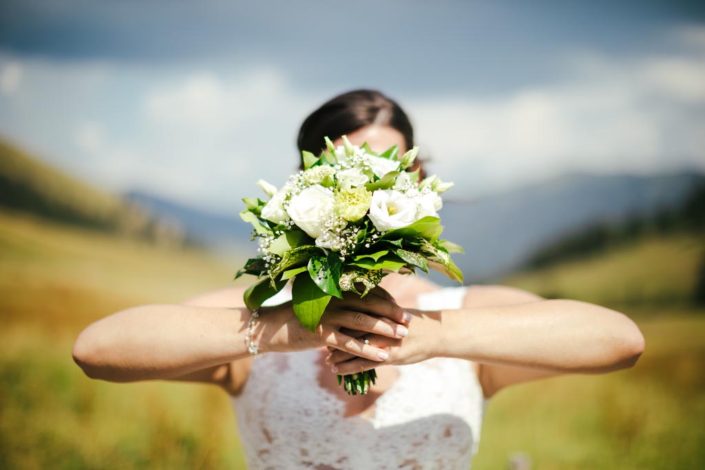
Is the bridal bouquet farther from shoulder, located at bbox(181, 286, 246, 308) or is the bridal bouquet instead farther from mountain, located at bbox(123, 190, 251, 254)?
→ mountain, located at bbox(123, 190, 251, 254)

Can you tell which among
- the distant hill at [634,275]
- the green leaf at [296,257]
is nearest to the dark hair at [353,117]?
the green leaf at [296,257]

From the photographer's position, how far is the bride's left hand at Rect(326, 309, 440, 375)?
1505mm

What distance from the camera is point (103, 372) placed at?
165cm

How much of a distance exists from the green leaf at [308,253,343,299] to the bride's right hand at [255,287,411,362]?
0.52 feet

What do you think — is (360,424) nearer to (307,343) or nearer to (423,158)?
(307,343)

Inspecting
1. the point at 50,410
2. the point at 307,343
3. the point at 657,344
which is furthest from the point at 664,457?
the point at 50,410

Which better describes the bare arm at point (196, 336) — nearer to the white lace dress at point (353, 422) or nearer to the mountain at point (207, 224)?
the white lace dress at point (353, 422)

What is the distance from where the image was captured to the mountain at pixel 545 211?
5617 mm

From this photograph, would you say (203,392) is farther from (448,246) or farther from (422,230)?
(422,230)

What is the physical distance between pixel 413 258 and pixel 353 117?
0.84 meters

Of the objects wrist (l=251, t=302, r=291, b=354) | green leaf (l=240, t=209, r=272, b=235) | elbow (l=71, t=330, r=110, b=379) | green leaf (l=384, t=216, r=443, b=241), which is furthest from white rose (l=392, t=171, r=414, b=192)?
elbow (l=71, t=330, r=110, b=379)

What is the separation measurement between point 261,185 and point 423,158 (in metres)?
1.12

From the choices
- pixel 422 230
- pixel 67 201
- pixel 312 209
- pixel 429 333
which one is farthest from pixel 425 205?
pixel 67 201

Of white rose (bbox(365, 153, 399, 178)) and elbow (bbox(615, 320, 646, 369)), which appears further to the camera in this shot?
elbow (bbox(615, 320, 646, 369))
